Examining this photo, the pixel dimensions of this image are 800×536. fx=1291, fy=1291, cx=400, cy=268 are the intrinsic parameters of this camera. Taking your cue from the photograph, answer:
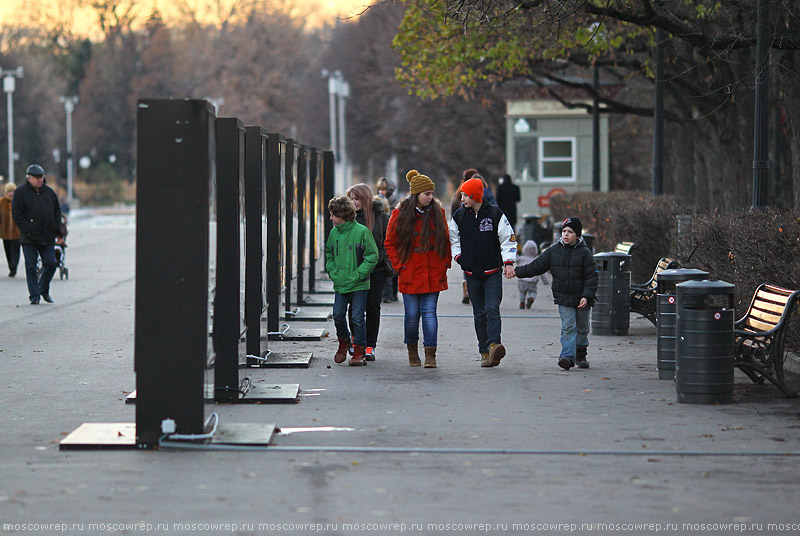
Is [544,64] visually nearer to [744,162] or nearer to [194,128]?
[744,162]

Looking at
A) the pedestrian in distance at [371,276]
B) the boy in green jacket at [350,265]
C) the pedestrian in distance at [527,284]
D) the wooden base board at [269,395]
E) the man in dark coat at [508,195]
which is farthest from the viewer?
the man in dark coat at [508,195]

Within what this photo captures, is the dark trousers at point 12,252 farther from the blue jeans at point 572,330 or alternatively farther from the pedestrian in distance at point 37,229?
the blue jeans at point 572,330

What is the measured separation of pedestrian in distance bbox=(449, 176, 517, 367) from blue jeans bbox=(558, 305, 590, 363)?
0.58 metres

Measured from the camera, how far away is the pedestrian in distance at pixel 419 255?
11.5m

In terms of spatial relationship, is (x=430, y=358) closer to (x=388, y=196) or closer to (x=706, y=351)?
(x=706, y=351)


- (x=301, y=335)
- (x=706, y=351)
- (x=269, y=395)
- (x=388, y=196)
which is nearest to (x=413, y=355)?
(x=269, y=395)

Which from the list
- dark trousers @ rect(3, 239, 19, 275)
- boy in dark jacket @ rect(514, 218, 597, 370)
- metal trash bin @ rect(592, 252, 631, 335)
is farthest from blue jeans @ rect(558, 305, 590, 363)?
dark trousers @ rect(3, 239, 19, 275)

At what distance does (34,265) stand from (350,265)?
25.8ft

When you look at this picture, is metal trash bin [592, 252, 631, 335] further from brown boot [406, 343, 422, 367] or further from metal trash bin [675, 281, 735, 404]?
metal trash bin [675, 281, 735, 404]

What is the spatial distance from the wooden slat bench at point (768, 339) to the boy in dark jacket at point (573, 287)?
166cm

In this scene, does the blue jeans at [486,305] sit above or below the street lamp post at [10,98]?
below

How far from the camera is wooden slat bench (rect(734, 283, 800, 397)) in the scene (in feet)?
31.8

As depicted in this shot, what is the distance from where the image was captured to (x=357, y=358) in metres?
11.7

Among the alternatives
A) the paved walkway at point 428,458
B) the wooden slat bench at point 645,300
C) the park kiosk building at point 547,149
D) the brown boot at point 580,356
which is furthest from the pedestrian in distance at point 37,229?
the park kiosk building at point 547,149
